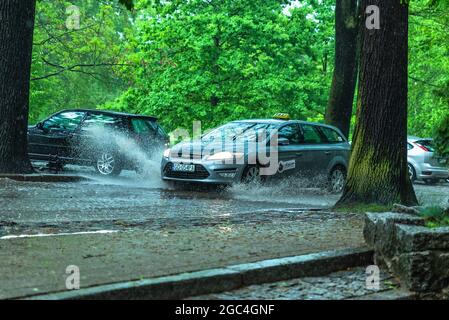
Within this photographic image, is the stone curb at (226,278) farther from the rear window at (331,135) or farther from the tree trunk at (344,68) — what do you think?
the tree trunk at (344,68)

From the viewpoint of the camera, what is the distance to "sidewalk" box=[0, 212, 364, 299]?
20.3 ft

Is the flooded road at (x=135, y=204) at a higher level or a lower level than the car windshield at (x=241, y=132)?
lower

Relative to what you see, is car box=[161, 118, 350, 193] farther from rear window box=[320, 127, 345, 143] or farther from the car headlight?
rear window box=[320, 127, 345, 143]

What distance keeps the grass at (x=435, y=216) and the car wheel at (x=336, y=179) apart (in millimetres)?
10747

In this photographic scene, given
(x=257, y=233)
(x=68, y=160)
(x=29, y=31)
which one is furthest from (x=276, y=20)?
(x=257, y=233)

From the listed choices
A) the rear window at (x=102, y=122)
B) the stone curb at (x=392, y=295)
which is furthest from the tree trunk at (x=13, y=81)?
the stone curb at (x=392, y=295)

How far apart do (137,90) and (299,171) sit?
19.8 metres

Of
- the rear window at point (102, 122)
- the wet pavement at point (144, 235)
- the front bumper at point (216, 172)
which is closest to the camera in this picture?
the wet pavement at point (144, 235)

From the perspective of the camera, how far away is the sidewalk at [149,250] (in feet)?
20.3

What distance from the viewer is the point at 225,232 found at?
9.18 meters

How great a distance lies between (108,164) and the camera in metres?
21.0

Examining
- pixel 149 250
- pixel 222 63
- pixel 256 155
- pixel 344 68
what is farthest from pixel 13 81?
pixel 222 63

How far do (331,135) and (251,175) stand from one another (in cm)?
375
